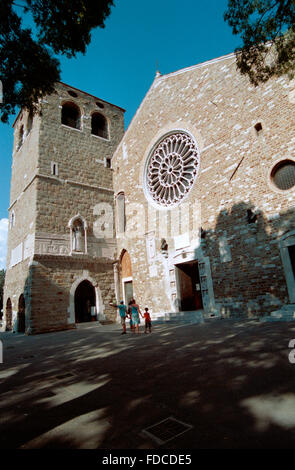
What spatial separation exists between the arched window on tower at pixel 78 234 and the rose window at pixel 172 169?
4.16 metres

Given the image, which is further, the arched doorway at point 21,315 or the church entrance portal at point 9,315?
the church entrance portal at point 9,315

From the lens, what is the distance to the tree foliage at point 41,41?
557cm

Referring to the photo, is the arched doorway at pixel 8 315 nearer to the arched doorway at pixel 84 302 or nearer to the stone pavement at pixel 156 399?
the arched doorway at pixel 84 302

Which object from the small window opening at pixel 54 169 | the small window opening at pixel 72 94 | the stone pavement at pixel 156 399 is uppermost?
the small window opening at pixel 72 94

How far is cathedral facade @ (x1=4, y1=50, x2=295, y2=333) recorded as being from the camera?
9672 millimetres

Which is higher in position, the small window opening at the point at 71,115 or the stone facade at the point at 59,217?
the small window opening at the point at 71,115

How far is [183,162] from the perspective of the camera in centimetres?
1332

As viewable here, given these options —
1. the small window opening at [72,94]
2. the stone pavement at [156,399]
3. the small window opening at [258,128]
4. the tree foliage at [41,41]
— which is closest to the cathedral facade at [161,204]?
the small window opening at [258,128]

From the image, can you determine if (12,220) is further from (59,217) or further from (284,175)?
(284,175)

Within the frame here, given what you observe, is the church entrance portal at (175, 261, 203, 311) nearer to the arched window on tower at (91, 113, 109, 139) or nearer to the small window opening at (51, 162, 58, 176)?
the small window opening at (51, 162, 58, 176)

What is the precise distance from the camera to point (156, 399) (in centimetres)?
300

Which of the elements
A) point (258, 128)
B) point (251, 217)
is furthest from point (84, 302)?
point (258, 128)
